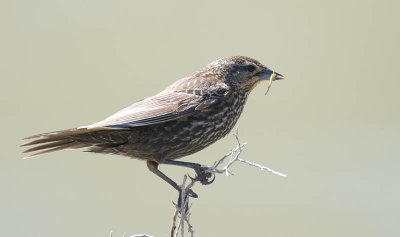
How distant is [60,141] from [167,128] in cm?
72

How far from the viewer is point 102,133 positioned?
4.07 m

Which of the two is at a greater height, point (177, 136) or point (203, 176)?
point (177, 136)

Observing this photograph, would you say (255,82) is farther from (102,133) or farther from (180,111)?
(102,133)

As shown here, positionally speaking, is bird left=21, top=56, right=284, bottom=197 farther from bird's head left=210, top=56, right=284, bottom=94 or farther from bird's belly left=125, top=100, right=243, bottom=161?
bird's head left=210, top=56, right=284, bottom=94

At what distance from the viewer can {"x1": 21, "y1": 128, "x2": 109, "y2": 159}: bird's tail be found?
12.4 ft

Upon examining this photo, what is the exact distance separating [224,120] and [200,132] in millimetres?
242

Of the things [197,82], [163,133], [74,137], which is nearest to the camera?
[74,137]

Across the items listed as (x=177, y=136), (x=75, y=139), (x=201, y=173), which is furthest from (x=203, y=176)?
(x=75, y=139)

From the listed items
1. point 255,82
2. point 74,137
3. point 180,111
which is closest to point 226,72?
point 255,82

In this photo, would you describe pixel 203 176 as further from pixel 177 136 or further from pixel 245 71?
pixel 245 71

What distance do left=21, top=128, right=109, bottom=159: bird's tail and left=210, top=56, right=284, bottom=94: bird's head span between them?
129 cm

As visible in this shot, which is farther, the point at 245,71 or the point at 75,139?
the point at 245,71

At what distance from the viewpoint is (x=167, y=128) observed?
4.26 metres

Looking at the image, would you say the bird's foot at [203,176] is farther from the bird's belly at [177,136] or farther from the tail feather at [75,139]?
the tail feather at [75,139]
